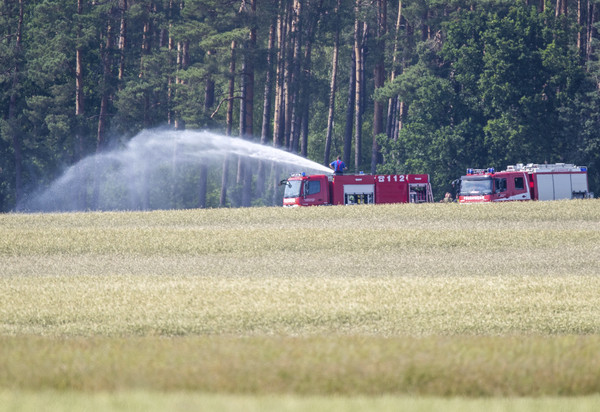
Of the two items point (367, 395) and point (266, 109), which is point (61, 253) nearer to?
point (367, 395)

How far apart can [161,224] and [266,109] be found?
130ft

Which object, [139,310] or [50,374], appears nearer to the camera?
[50,374]

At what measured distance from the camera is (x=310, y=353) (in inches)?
429

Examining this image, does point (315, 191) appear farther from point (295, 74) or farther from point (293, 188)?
point (295, 74)

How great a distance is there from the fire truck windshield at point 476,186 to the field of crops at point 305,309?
6.13m

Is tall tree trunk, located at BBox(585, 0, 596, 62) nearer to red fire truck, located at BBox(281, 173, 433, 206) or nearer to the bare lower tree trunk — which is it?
red fire truck, located at BBox(281, 173, 433, 206)

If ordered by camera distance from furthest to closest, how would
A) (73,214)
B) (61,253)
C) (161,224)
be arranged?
1. (73,214)
2. (161,224)
3. (61,253)

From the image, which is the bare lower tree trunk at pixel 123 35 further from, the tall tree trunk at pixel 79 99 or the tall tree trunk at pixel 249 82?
the tall tree trunk at pixel 249 82

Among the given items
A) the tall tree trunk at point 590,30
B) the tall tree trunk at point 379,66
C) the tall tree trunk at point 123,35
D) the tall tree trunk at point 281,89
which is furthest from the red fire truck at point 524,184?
the tall tree trunk at point 123,35

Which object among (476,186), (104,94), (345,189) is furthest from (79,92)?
(476,186)

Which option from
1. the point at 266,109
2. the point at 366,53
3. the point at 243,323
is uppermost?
the point at 366,53

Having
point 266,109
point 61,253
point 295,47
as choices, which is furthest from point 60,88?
point 61,253

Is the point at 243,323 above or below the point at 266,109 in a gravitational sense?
below

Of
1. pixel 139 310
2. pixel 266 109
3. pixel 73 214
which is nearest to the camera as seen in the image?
pixel 139 310
